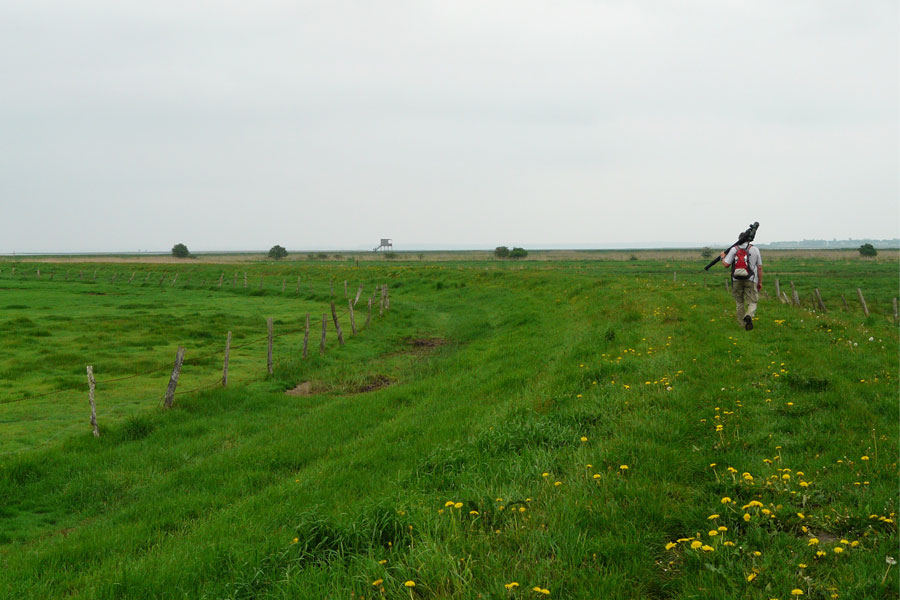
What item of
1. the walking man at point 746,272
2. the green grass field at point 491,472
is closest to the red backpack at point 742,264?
the walking man at point 746,272

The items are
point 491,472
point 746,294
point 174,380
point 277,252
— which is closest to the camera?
point 491,472

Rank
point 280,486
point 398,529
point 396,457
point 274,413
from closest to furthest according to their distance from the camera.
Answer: point 398,529 → point 280,486 → point 396,457 → point 274,413

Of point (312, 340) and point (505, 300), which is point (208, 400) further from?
point (505, 300)

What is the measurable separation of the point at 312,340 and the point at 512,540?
832 inches

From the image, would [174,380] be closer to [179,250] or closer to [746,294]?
[746,294]

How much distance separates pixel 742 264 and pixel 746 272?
0.74 ft

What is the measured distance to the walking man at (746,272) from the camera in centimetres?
1379

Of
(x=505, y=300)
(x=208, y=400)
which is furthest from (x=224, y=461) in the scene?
(x=505, y=300)

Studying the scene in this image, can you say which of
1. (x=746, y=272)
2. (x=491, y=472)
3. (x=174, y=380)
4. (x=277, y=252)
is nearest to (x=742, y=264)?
(x=746, y=272)

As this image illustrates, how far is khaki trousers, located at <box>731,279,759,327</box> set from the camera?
46.8ft

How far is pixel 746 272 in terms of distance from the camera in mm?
13789

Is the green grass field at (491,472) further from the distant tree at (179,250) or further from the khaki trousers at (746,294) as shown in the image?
the distant tree at (179,250)

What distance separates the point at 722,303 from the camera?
70.9 ft

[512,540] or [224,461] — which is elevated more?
[512,540]
